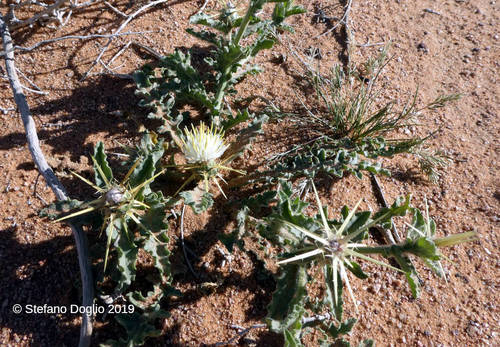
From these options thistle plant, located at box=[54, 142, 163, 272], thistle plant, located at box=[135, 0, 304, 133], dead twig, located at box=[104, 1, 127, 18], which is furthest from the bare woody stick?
dead twig, located at box=[104, 1, 127, 18]

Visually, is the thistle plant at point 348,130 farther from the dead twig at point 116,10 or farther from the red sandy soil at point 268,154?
the dead twig at point 116,10

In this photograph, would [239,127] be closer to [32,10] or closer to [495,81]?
[32,10]

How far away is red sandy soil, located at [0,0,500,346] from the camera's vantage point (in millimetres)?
2205

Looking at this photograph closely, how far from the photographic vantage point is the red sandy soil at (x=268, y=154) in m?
2.21

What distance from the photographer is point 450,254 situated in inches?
98.5

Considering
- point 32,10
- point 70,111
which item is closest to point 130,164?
point 70,111

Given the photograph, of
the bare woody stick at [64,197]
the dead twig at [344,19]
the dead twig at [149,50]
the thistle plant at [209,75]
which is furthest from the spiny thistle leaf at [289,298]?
the dead twig at [344,19]

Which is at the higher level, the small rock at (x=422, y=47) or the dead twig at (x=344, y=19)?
the dead twig at (x=344, y=19)

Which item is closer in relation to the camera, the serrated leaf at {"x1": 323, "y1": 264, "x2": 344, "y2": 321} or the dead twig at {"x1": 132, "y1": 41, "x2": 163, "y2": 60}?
the serrated leaf at {"x1": 323, "y1": 264, "x2": 344, "y2": 321}

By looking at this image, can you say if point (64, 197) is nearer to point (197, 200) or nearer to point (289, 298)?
point (197, 200)

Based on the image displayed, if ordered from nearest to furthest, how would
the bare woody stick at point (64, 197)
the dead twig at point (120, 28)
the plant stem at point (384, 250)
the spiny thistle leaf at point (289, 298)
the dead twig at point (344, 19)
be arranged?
the plant stem at point (384, 250) < the spiny thistle leaf at point (289, 298) < the bare woody stick at point (64, 197) < the dead twig at point (120, 28) < the dead twig at point (344, 19)

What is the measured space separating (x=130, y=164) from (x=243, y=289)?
1.07 meters

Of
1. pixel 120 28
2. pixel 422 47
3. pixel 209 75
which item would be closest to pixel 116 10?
pixel 120 28

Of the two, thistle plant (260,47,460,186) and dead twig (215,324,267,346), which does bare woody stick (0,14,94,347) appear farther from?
thistle plant (260,47,460,186)
